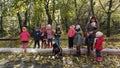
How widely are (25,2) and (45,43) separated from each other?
12.9 feet

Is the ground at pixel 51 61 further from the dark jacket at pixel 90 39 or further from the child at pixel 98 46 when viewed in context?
the dark jacket at pixel 90 39

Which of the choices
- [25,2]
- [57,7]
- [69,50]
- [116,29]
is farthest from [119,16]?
[69,50]

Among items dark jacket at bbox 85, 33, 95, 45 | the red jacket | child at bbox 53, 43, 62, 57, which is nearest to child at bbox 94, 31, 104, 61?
the red jacket

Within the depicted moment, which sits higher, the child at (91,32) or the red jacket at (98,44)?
the child at (91,32)

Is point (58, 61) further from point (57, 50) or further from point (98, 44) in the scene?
point (98, 44)

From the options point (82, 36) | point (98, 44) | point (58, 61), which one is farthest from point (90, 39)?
point (58, 61)

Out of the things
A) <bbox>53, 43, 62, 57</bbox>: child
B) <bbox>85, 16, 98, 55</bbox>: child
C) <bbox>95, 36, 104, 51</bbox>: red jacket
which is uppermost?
<bbox>85, 16, 98, 55</bbox>: child

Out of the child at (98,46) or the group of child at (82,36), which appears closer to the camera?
the child at (98,46)

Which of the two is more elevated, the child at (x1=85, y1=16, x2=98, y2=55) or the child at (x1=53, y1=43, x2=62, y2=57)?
the child at (x1=85, y1=16, x2=98, y2=55)

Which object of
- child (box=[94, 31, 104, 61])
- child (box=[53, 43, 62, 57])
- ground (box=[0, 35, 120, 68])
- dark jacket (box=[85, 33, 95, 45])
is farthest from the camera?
dark jacket (box=[85, 33, 95, 45])

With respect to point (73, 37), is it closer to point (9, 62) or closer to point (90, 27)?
point (90, 27)

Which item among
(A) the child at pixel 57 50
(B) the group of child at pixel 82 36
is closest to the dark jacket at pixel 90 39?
(B) the group of child at pixel 82 36

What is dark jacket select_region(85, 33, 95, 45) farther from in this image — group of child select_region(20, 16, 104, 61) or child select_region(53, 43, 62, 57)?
child select_region(53, 43, 62, 57)

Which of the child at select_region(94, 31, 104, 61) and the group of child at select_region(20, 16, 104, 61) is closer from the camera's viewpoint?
the child at select_region(94, 31, 104, 61)
